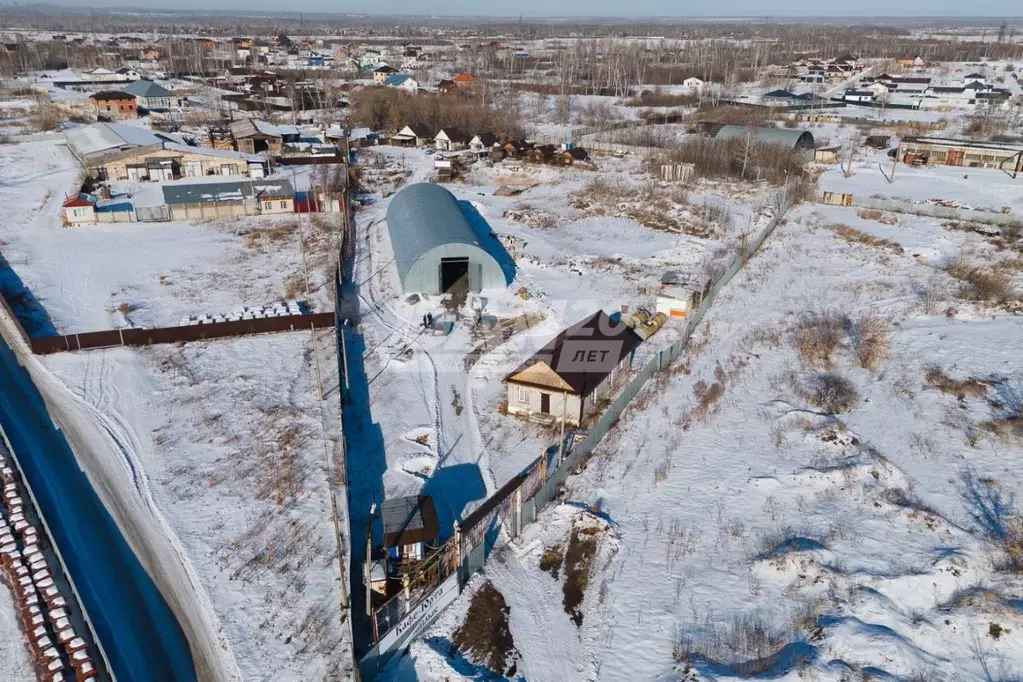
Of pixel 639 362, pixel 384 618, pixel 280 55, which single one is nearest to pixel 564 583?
pixel 384 618

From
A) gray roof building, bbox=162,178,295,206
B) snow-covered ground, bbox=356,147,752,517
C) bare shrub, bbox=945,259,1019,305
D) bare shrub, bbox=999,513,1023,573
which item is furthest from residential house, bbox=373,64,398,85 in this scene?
bare shrub, bbox=999,513,1023,573

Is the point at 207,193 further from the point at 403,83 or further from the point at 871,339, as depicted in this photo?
the point at 403,83

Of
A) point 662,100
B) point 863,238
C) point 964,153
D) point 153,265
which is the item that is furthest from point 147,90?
point 964,153

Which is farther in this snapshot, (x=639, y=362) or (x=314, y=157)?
(x=314, y=157)

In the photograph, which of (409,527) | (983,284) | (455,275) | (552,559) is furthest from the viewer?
(455,275)

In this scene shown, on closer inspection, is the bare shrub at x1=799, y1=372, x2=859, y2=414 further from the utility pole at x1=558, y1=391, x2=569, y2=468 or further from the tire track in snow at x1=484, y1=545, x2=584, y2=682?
the tire track in snow at x1=484, y1=545, x2=584, y2=682

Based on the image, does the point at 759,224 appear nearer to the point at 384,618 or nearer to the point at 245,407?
the point at 245,407
